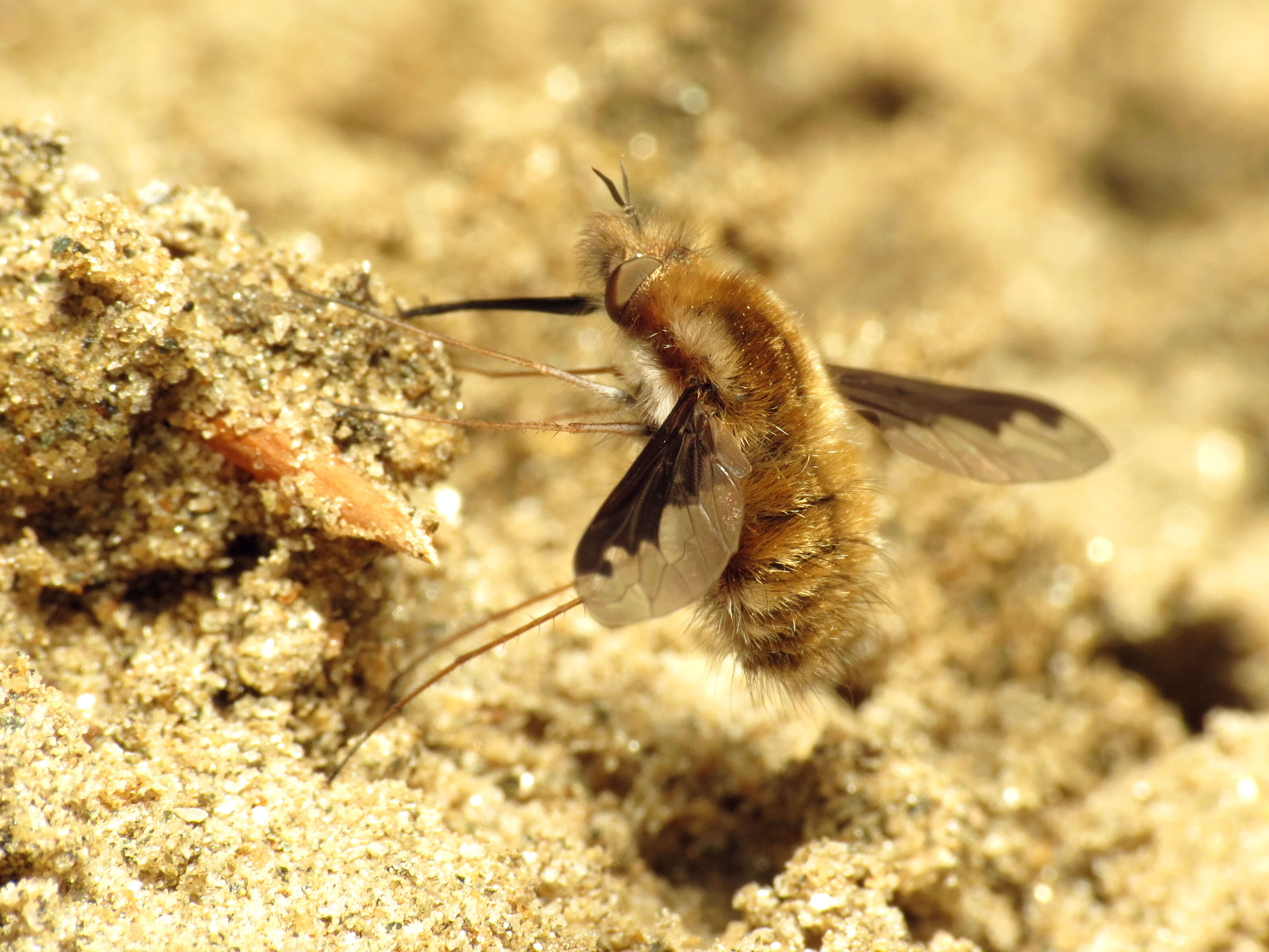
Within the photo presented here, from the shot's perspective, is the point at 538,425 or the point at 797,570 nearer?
the point at 797,570

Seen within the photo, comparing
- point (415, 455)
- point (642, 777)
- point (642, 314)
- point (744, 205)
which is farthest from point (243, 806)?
point (744, 205)

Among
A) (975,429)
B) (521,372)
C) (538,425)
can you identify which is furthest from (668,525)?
(975,429)

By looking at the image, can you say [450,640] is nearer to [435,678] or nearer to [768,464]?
[435,678]

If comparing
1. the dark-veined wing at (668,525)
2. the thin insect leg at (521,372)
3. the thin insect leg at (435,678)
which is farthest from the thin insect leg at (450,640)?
the thin insect leg at (521,372)

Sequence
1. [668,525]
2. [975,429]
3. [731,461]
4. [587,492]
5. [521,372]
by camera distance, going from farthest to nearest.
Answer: [587,492], [975,429], [521,372], [731,461], [668,525]

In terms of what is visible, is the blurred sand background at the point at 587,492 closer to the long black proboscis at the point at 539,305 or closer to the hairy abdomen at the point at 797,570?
the long black proboscis at the point at 539,305

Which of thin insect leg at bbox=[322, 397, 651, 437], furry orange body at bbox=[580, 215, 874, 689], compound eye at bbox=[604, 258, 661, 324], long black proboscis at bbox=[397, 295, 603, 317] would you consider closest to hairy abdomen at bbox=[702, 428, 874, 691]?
furry orange body at bbox=[580, 215, 874, 689]
